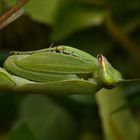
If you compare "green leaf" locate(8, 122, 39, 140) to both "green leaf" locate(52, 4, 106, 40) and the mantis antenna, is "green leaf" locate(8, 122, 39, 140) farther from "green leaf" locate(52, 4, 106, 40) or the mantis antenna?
"green leaf" locate(52, 4, 106, 40)

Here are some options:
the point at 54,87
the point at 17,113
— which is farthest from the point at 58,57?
the point at 17,113

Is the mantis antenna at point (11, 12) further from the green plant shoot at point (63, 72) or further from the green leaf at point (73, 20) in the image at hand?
the green leaf at point (73, 20)

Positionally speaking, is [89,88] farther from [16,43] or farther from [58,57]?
[16,43]

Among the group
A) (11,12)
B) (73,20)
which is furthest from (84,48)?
(11,12)

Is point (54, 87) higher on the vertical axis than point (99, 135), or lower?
higher

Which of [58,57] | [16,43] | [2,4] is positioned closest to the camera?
[58,57]

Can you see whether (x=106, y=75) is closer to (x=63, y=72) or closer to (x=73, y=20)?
(x=63, y=72)

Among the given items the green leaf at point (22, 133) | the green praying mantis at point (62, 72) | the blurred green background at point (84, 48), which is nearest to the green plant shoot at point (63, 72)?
the green praying mantis at point (62, 72)
